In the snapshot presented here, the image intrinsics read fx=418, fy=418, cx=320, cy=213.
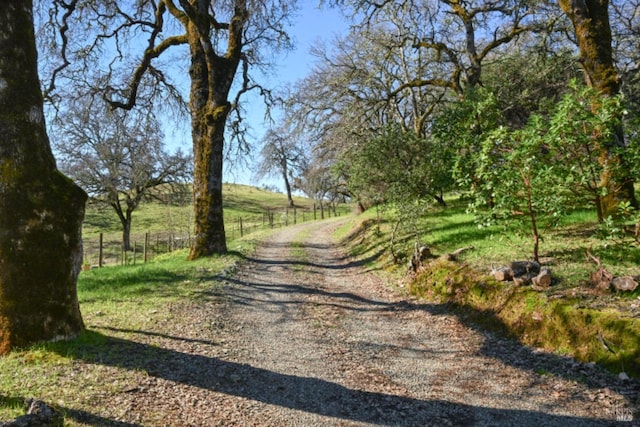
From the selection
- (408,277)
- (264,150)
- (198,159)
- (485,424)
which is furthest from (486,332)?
(264,150)

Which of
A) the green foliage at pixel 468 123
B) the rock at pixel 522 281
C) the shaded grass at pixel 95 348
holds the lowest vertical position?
the shaded grass at pixel 95 348

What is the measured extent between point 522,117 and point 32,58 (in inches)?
811

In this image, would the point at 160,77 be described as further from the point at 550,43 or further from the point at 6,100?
the point at 550,43

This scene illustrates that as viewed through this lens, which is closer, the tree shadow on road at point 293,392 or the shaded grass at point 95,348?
the shaded grass at point 95,348

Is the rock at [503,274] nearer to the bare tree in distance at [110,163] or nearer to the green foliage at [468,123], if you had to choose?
the green foliage at [468,123]

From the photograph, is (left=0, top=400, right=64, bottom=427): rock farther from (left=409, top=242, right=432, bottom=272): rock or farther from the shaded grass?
(left=409, top=242, right=432, bottom=272): rock

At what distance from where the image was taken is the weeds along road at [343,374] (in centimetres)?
440

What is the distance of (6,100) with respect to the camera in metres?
5.26

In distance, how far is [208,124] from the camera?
13.7 m

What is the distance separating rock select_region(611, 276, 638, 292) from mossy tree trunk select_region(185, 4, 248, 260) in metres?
10.8

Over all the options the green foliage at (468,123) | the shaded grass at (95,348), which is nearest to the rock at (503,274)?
the green foliage at (468,123)

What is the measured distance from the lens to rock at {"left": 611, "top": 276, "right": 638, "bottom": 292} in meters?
5.93

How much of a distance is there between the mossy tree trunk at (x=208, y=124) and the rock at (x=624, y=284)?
10.8 metres

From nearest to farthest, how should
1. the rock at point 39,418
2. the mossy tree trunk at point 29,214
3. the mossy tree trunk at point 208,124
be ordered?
the rock at point 39,418, the mossy tree trunk at point 29,214, the mossy tree trunk at point 208,124
